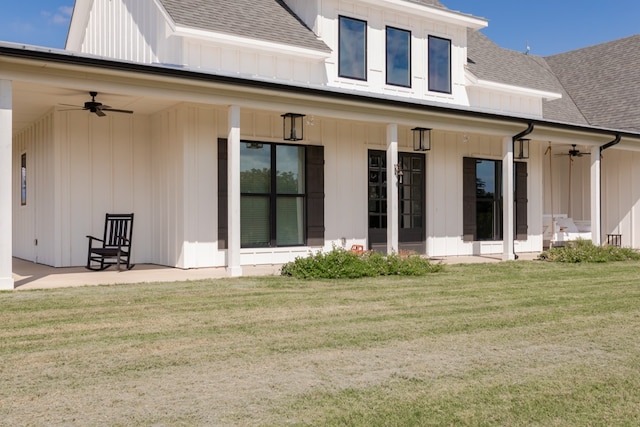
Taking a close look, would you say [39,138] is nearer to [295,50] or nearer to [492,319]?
[295,50]

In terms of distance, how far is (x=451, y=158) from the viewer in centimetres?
1296

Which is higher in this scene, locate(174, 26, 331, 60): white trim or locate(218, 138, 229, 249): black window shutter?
locate(174, 26, 331, 60): white trim

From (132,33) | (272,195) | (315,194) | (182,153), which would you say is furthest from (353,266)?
(132,33)

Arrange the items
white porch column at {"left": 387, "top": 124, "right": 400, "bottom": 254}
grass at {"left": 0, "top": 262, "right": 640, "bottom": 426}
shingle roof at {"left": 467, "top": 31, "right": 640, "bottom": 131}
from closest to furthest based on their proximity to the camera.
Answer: grass at {"left": 0, "top": 262, "right": 640, "bottom": 426}, white porch column at {"left": 387, "top": 124, "right": 400, "bottom": 254}, shingle roof at {"left": 467, "top": 31, "right": 640, "bottom": 131}

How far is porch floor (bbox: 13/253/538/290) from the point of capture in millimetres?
7801

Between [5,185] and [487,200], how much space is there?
987cm

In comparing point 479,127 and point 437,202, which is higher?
point 479,127

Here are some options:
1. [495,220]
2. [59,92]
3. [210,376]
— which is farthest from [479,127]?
[210,376]

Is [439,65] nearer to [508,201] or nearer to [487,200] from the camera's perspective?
[487,200]

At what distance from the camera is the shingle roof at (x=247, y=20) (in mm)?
10508

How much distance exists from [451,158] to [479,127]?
1.55 meters

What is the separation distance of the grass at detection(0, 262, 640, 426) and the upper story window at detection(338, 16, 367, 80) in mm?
5938

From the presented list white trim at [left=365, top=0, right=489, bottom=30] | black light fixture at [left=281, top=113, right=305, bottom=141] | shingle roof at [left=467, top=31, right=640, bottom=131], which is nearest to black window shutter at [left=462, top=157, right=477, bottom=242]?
shingle roof at [left=467, top=31, right=640, bottom=131]

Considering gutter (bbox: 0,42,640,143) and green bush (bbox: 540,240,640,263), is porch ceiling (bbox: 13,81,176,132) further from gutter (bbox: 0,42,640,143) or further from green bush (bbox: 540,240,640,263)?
green bush (bbox: 540,240,640,263)
